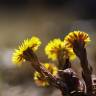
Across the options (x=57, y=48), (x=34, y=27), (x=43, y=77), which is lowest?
(x=43, y=77)

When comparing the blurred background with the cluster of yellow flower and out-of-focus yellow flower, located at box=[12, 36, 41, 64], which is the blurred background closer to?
the cluster of yellow flower

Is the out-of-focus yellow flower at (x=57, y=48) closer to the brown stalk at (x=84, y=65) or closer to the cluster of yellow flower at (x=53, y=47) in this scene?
the cluster of yellow flower at (x=53, y=47)

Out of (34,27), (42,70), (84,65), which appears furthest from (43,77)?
(34,27)

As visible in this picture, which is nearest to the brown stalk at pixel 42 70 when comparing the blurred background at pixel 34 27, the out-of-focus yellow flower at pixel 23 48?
the out-of-focus yellow flower at pixel 23 48

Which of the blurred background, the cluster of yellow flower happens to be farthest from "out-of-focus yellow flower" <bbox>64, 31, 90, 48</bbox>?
the blurred background

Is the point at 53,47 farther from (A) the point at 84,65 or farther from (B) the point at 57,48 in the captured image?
(A) the point at 84,65

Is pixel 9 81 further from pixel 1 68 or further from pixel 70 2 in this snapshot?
pixel 70 2

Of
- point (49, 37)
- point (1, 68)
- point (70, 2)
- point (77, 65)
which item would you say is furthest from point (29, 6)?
point (77, 65)

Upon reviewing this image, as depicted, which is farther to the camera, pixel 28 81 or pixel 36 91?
pixel 28 81
